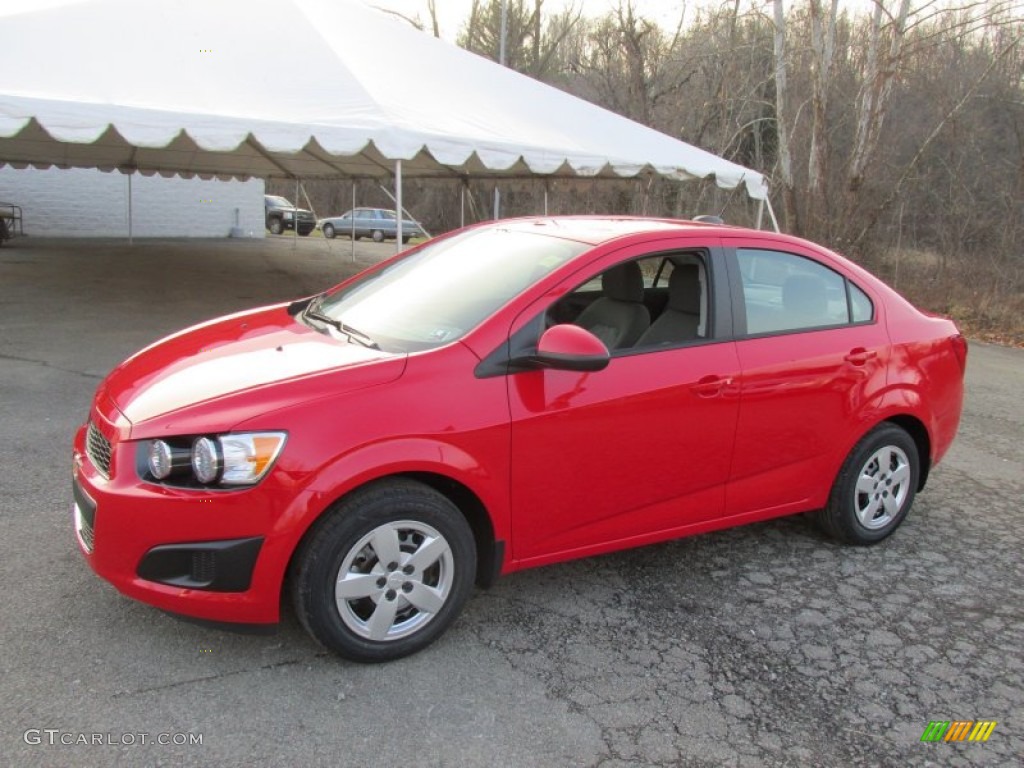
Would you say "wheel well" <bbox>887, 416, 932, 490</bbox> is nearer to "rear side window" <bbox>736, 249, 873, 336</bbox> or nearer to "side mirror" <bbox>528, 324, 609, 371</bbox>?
"rear side window" <bbox>736, 249, 873, 336</bbox>

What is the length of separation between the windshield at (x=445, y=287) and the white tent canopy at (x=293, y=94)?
4791 mm

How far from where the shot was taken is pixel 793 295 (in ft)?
13.1

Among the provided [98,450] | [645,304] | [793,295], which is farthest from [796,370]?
[98,450]

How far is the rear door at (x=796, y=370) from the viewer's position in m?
3.71

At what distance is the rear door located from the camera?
3.71 m

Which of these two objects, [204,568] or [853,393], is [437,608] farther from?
[853,393]

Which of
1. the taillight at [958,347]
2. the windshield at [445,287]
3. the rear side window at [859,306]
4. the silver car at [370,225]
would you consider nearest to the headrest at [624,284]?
the windshield at [445,287]

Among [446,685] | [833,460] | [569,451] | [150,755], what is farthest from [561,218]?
[150,755]

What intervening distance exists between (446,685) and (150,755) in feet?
3.18

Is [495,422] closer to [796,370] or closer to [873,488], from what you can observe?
[796,370]

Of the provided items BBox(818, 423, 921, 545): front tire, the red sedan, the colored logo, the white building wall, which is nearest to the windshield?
the red sedan

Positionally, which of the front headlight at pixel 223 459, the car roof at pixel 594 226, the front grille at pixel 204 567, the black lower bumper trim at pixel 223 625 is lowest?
→ the black lower bumper trim at pixel 223 625

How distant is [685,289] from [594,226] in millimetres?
533

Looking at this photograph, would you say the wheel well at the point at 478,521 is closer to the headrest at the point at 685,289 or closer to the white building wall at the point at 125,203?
the headrest at the point at 685,289
